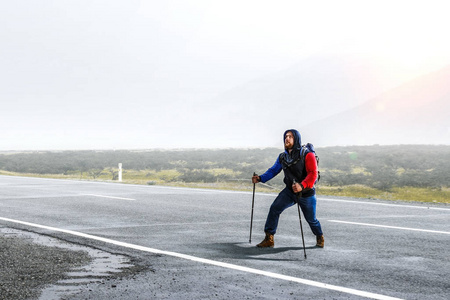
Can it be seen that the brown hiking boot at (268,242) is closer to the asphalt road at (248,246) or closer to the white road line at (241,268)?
the asphalt road at (248,246)

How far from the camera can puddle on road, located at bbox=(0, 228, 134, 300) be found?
5406 mm

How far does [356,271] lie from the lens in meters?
6.30

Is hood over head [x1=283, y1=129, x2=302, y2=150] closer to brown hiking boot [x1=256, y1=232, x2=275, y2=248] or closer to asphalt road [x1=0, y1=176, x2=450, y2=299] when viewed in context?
brown hiking boot [x1=256, y1=232, x2=275, y2=248]

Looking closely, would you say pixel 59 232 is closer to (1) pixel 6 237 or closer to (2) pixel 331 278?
(1) pixel 6 237

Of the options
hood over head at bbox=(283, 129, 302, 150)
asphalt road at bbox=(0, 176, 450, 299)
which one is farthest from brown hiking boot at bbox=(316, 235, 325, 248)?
hood over head at bbox=(283, 129, 302, 150)

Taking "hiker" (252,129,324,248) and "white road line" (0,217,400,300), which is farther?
"hiker" (252,129,324,248)

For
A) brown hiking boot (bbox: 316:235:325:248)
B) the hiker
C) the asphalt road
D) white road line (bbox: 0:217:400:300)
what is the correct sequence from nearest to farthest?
white road line (bbox: 0:217:400:300)
the asphalt road
the hiker
brown hiking boot (bbox: 316:235:325:248)

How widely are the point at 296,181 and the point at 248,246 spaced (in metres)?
1.20

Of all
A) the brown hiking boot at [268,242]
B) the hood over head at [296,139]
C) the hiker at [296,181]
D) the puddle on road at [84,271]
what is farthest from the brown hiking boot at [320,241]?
the puddle on road at [84,271]

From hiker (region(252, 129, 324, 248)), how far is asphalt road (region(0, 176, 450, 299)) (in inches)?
12.6

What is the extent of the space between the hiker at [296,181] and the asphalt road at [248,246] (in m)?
0.32

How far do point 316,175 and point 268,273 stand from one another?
1926 mm

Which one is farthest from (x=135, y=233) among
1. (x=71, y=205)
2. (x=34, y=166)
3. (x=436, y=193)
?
(x=34, y=166)

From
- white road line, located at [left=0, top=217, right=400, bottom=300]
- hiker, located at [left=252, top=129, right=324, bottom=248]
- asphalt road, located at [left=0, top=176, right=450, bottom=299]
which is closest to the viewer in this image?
white road line, located at [left=0, top=217, right=400, bottom=300]
